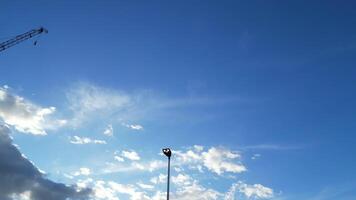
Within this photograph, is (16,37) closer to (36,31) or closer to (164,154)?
(36,31)

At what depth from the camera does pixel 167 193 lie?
55.0 m

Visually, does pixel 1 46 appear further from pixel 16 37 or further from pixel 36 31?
pixel 36 31

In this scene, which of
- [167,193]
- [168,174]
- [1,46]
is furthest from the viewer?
[1,46]

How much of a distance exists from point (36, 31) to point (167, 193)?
114 meters

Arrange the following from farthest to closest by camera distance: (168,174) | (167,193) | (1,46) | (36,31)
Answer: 1. (36,31)
2. (1,46)
3. (168,174)
4. (167,193)

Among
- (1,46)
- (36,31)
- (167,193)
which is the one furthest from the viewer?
(36,31)

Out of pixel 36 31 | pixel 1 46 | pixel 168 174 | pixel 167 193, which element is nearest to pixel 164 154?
pixel 168 174

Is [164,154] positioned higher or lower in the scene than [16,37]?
lower

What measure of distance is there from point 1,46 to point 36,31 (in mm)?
18744

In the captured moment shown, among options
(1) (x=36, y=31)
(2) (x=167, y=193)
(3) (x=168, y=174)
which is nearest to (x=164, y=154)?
(3) (x=168, y=174)

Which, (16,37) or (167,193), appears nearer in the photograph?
(167,193)

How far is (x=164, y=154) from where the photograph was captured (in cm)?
5972

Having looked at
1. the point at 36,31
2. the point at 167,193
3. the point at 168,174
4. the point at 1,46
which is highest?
the point at 36,31

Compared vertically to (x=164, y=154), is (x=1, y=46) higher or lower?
higher
